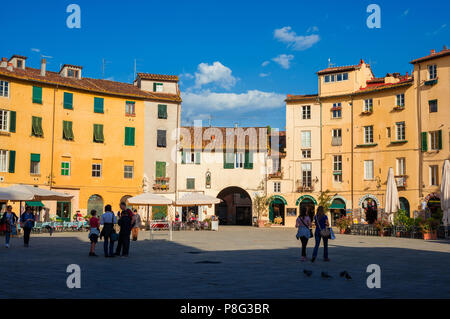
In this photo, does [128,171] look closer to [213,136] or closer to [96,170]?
[96,170]

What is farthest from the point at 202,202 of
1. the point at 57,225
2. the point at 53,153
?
the point at 53,153

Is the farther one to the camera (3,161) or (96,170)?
(96,170)

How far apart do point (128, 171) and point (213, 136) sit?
36.0 ft

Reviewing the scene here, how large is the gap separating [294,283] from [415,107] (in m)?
→ 35.0

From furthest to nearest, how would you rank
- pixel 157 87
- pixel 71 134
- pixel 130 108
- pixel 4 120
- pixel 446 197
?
pixel 157 87
pixel 130 108
pixel 71 134
pixel 4 120
pixel 446 197

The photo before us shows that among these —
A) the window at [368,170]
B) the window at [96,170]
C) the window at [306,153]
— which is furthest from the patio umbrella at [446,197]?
the window at [96,170]

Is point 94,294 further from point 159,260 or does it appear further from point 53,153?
point 53,153

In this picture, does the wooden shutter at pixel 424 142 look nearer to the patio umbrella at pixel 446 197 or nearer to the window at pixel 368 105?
the window at pixel 368 105

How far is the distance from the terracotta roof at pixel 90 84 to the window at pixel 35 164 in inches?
234

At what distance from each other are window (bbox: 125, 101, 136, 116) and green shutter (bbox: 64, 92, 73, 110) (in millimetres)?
5188

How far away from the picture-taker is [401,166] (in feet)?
140

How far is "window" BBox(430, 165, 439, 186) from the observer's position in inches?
1560

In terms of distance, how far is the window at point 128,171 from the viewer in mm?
45312

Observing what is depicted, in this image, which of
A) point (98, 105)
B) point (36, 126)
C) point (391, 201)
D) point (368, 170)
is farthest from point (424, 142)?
point (36, 126)
